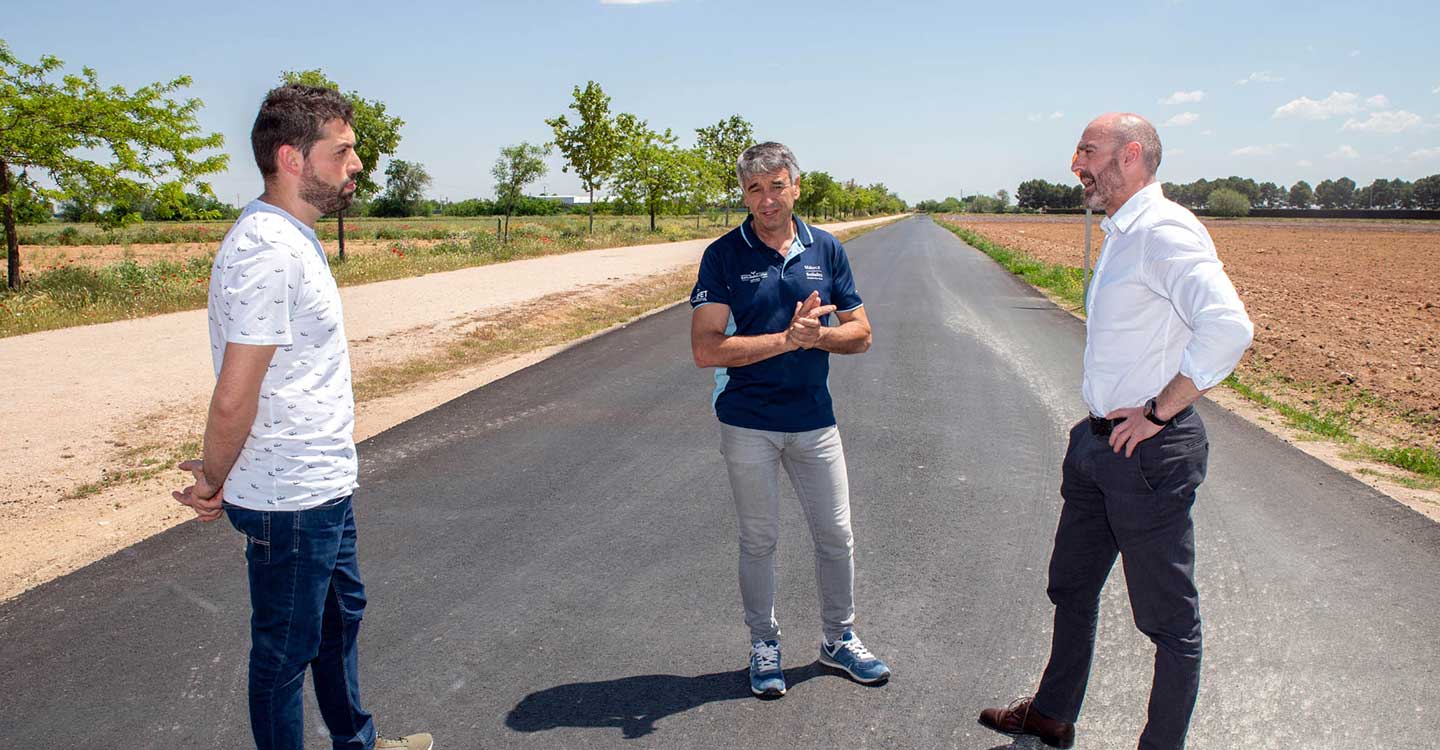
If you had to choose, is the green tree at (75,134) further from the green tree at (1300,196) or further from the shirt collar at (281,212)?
the green tree at (1300,196)

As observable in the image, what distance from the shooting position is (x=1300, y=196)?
528 feet

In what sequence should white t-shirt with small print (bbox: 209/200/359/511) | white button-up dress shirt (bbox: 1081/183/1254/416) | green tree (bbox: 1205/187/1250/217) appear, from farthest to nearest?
green tree (bbox: 1205/187/1250/217)
white button-up dress shirt (bbox: 1081/183/1254/416)
white t-shirt with small print (bbox: 209/200/359/511)

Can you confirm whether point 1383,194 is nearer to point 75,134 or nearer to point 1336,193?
point 1336,193

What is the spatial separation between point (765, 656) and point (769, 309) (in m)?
1.28

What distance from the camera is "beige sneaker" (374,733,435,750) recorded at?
2860mm

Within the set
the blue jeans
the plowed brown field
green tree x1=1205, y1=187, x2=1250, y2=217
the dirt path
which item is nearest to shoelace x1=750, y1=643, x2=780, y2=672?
the blue jeans

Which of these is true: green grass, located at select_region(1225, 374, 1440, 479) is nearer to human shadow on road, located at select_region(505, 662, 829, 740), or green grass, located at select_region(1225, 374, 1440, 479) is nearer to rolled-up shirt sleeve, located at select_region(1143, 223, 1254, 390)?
rolled-up shirt sleeve, located at select_region(1143, 223, 1254, 390)

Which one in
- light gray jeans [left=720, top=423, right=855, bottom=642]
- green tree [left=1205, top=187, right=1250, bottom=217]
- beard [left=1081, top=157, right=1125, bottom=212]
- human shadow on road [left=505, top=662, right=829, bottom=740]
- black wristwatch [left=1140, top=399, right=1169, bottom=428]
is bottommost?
human shadow on road [left=505, top=662, right=829, bottom=740]

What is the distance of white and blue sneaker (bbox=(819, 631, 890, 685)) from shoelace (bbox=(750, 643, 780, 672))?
248 millimetres

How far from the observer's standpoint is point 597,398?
8.48 metres

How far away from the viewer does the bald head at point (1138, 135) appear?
263 centimetres

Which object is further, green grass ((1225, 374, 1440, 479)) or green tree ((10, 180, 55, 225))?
green tree ((10, 180, 55, 225))

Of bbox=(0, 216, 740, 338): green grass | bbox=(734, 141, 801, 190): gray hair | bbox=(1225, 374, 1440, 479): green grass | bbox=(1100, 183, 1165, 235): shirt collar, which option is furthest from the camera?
bbox=(0, 216, 740, 338): green grass

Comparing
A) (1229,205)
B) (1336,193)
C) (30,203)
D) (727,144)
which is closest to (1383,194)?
(1336,193)
